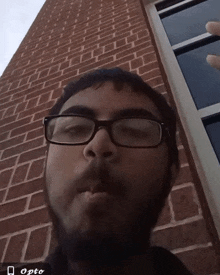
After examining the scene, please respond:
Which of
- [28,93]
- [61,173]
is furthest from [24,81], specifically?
[61,173]

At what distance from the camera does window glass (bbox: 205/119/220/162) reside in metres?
1.00

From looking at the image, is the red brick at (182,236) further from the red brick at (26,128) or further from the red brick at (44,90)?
the red brick at (44,90)

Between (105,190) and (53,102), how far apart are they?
81 centimetres

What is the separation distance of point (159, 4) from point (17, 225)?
6.44 ft

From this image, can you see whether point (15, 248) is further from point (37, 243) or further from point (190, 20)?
point (190, 20)

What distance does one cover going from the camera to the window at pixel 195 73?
958mm

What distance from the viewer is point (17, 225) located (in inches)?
37.9

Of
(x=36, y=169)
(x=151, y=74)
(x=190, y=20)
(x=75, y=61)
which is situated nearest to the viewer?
(x=36, y=169)

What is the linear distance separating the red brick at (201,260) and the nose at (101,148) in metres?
0.35

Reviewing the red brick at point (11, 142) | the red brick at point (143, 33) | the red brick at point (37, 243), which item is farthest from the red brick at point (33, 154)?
the red brick at point (143, 33)

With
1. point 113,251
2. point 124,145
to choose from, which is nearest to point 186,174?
point 124,145

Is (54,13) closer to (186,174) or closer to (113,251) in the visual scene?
(186,174)

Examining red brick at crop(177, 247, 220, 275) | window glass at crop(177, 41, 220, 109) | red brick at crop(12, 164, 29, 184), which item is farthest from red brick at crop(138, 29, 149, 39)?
red brick at crop(177, 247, 220, 275)

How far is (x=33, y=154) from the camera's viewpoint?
118cm
